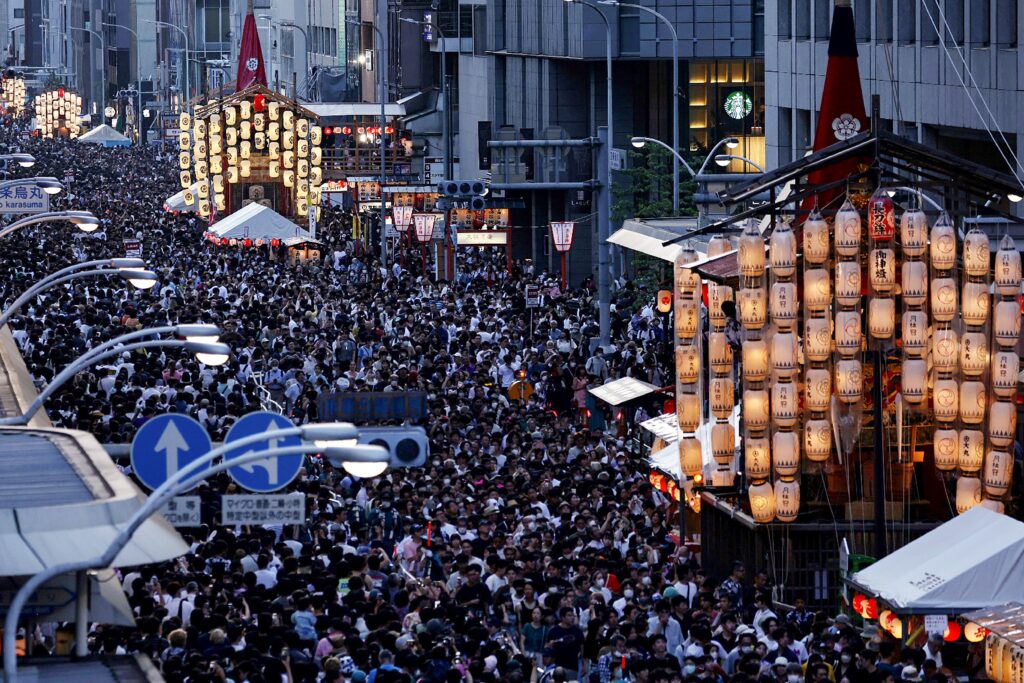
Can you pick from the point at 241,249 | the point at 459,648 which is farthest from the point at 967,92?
the point at 241,249

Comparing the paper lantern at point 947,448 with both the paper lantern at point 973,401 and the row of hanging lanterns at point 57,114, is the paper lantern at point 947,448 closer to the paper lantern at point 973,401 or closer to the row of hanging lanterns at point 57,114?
the paper lantern at point 973,401

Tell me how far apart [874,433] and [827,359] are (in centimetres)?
97

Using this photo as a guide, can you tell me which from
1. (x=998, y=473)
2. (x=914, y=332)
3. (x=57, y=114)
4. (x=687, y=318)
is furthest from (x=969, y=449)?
(x=57, y=114)

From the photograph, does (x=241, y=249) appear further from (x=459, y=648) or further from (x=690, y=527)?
(x=459, y=648)

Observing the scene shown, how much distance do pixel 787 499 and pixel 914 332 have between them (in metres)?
2.43

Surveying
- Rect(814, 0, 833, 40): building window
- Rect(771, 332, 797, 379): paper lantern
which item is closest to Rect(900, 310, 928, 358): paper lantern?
Rect(771, 332, 797, 379): paper lantern

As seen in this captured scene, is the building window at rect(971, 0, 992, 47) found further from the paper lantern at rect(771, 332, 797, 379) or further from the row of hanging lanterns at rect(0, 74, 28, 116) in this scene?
the row of hanging lanterns at rect(0, 74, 28, 116)

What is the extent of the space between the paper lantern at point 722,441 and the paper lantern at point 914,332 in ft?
8.65

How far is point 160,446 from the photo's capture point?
1792 centimetres

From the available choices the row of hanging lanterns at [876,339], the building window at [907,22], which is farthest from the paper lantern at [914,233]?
the building window at [907,22]

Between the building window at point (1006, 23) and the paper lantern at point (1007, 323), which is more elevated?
the building window at point (1006, 23)

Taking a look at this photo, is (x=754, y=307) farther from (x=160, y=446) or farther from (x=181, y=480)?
(x=181, y=480)

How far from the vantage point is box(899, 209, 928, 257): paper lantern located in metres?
23.5

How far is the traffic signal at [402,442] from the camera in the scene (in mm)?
19422
